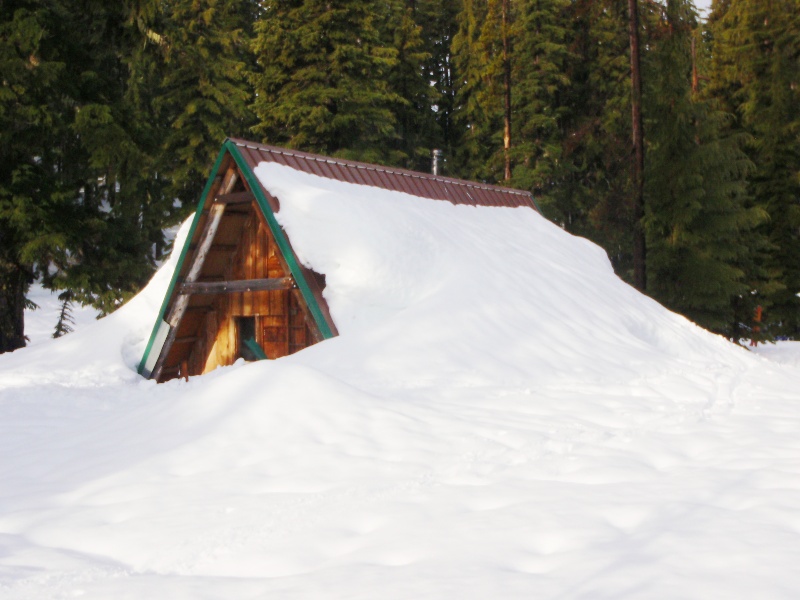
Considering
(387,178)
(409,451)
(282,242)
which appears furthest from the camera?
(387,178)

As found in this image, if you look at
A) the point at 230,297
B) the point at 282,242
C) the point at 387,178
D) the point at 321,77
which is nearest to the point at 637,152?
the point at 387,178

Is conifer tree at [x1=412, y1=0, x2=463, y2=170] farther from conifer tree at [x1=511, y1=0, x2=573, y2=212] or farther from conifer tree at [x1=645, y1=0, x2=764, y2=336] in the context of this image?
conifer tree at [x1=645, y1=0, x2=764, y2=336]

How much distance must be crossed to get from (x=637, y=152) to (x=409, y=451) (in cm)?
1752

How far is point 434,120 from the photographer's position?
39.1 meters

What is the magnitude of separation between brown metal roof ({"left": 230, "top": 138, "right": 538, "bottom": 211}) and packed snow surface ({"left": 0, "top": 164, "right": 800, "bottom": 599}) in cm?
52

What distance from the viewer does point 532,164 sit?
32344mm

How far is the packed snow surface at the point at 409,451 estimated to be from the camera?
3934mm

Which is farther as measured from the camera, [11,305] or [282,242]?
[11,305]

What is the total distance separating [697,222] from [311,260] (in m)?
17.0

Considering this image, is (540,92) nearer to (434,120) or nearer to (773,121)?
(434,120)

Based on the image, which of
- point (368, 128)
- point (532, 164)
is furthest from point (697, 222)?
point (368, 128)

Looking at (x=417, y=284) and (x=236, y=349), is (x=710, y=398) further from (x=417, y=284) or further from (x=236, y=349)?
(x=236, y=349)

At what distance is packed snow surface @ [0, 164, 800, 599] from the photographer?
393 cm

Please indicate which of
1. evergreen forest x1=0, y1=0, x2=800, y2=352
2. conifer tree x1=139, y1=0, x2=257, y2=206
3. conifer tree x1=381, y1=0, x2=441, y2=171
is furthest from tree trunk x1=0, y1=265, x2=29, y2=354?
conifer tree x1=381, y1=0, x2=441, y2=171
